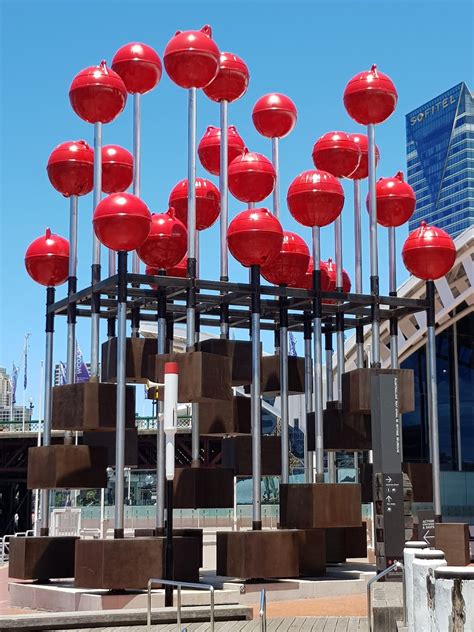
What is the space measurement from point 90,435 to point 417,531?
25.1 ft

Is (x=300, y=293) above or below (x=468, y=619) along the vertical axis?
above

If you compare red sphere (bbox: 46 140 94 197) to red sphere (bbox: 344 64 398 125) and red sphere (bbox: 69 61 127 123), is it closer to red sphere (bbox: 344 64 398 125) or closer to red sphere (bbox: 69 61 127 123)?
red sphere (bbox: 69 61 127 123)

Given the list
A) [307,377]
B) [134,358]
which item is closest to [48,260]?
[134,358]

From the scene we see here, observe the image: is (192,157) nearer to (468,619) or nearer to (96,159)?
(96,159)

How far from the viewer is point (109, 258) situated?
2531cm

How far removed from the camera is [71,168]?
82.3ft

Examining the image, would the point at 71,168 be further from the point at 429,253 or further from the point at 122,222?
the point at 429,253

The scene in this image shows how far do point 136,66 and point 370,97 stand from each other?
5.41 meters

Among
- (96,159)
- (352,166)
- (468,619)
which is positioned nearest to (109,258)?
(96,159)

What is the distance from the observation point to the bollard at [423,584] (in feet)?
27.1

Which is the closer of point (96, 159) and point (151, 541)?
point (151, 541)

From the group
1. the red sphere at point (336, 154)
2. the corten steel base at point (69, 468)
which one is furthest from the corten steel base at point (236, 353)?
the red sphere at point (336, 154)

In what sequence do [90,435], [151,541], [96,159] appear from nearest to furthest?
1. [151,541]
2. [96,159]
3. [90,435]

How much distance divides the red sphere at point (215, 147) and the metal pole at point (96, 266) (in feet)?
14.8
